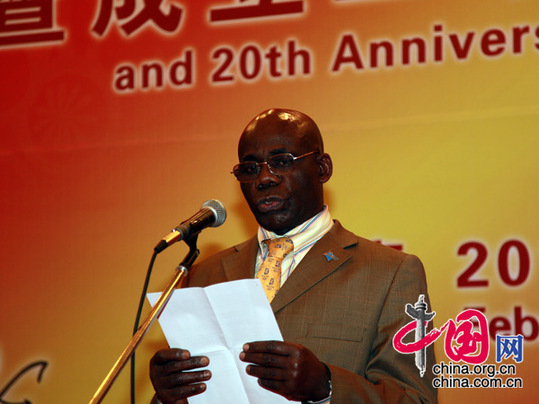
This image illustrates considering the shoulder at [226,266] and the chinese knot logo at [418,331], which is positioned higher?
the shoulder at [226,266]

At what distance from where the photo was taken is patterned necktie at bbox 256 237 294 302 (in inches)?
105

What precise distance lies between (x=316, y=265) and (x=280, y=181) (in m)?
0.30

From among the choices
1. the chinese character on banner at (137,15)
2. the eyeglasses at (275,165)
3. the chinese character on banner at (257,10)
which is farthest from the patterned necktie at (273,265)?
the chinese character on banner at (137,15)

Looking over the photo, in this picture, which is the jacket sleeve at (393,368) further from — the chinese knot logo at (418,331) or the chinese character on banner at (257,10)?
the chinese character on banner at (257,10)

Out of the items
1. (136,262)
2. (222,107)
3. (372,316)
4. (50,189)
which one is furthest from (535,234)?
(50,189)

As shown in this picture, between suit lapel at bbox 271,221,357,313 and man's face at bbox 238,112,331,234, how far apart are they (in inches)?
5.1

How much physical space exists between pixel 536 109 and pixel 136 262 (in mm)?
2000

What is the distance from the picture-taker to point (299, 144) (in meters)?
2.76

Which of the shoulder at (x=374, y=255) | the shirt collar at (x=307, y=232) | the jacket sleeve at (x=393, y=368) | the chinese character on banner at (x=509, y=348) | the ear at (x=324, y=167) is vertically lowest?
the chinese character on banner at (x=509, y=348)

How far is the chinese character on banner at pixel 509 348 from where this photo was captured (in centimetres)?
345

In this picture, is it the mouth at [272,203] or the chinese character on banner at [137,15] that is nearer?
the mouth at [272,203]

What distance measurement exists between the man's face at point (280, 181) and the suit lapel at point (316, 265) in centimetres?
13

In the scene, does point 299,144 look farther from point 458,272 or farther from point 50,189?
point 50,189

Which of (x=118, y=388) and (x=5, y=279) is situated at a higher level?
(x=5, y=279)
